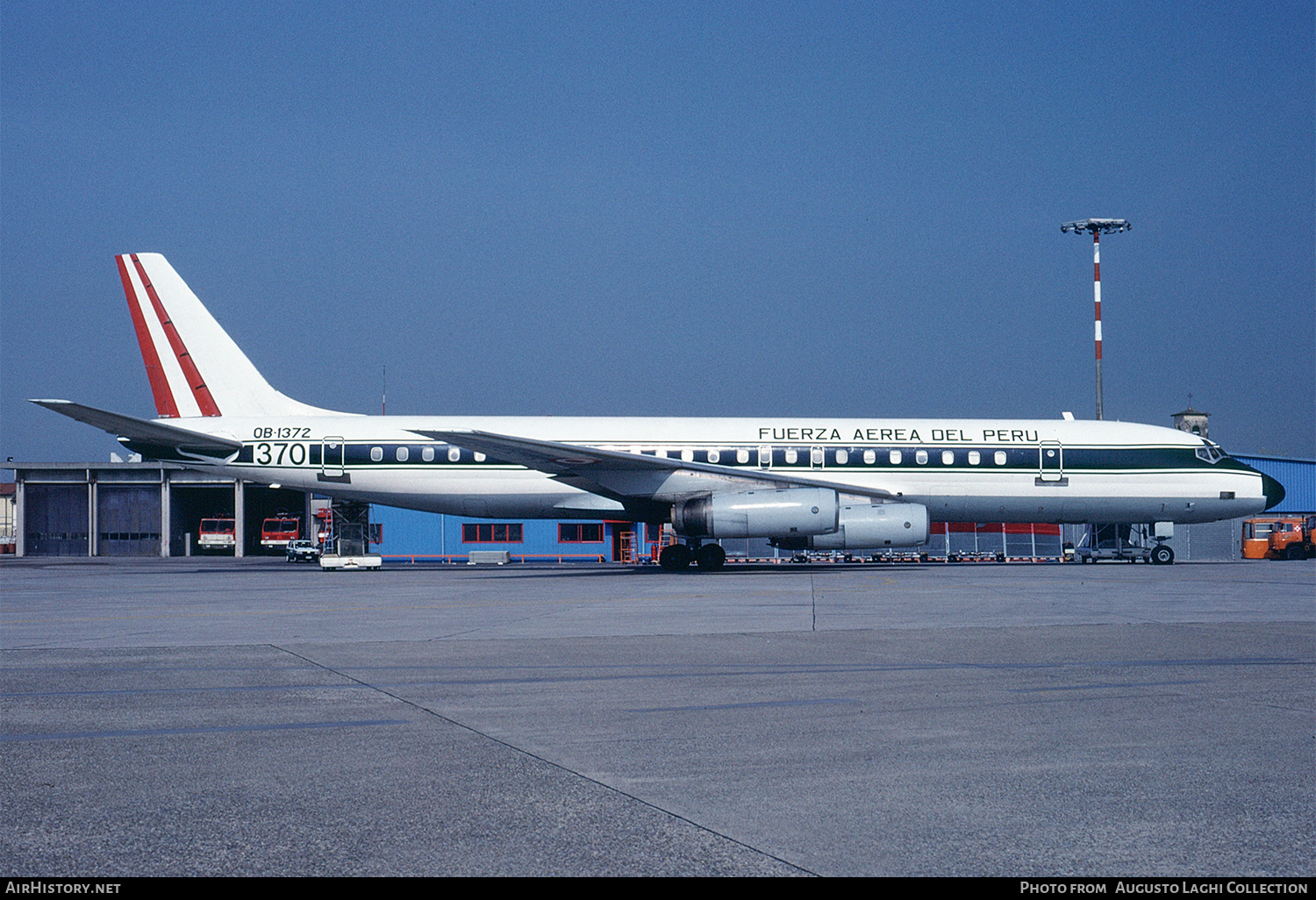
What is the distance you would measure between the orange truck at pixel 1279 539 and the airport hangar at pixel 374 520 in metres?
2.31

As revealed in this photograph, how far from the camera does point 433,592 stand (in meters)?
19.5

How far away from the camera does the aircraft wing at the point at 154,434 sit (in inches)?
995

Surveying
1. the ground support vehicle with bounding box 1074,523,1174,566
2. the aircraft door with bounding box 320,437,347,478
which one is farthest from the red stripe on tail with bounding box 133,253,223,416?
the ground support vehicle with bounding box 1074,523,1174,566

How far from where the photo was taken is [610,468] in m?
26.0

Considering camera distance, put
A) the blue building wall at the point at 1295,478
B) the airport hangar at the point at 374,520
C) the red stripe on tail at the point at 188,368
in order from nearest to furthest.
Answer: the red stripe on tail at the point at 188,368 → the airport hangar at the point at 374,520 → the blue building wall at the point at 1295,478

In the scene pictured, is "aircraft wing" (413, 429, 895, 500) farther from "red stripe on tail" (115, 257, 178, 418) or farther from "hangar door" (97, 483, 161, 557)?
"hangar door" (97, 483, 161, 557)

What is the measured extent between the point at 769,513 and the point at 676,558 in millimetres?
4203

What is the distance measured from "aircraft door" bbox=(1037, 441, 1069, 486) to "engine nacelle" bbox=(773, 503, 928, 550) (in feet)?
14.4

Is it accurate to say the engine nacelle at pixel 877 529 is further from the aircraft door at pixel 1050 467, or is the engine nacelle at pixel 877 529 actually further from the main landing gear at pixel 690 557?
the aircraft door at pixel 1050 467

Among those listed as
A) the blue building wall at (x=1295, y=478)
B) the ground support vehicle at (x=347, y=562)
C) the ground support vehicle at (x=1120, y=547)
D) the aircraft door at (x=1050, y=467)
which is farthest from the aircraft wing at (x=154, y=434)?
the blue building wall at (x=1295, y=478)

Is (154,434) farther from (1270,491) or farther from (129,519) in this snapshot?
(129,519)
